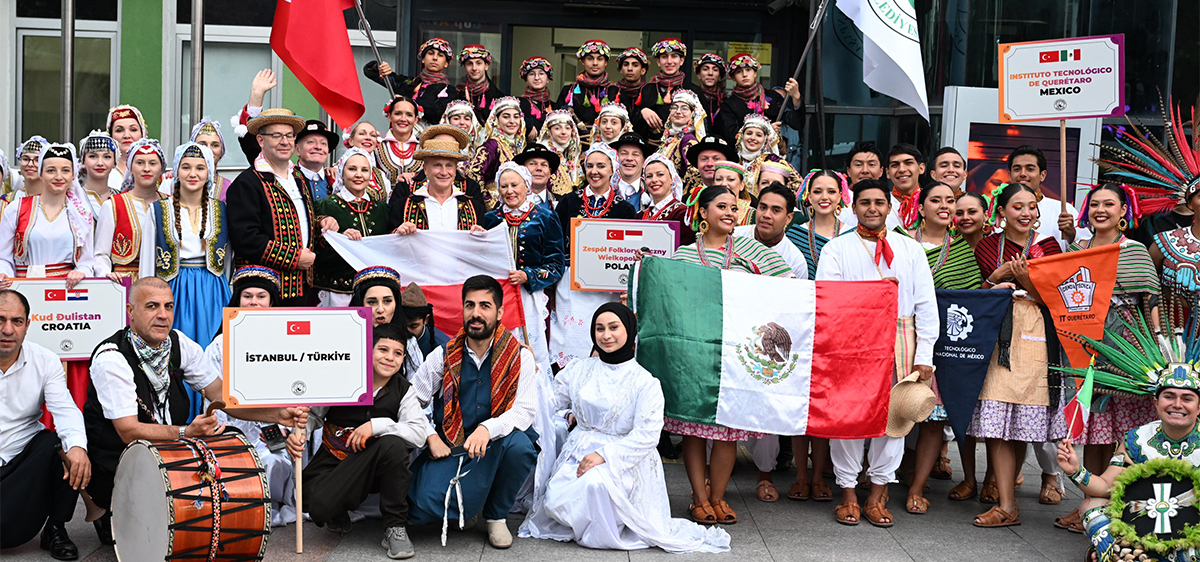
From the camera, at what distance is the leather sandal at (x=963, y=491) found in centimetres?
660

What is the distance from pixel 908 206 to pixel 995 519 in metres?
2.08

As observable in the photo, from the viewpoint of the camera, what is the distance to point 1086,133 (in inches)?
453

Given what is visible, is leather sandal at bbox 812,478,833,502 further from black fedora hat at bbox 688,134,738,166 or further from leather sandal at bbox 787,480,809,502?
black fedora hat at bbox 688,134,738,166

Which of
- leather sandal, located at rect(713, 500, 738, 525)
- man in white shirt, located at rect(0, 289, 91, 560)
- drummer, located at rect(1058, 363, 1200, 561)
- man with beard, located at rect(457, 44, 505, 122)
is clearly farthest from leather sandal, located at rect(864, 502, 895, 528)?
man with beard, located at rect(457, 44, 505, 122)

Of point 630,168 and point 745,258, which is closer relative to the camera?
point 745,258

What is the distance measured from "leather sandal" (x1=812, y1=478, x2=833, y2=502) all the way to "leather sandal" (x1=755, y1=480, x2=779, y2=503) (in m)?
0.21

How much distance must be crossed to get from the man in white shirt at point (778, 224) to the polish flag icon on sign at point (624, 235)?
2.22ft

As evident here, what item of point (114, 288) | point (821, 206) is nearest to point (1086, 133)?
point (821, 206)

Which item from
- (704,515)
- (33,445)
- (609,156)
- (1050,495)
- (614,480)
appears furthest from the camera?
(609,156)

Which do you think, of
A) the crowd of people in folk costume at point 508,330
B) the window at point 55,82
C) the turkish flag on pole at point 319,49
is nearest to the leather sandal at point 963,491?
the crowd of people in folk costume at point 508,330

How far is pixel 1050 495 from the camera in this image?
6.58 meters

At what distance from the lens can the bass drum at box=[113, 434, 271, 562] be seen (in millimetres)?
4504

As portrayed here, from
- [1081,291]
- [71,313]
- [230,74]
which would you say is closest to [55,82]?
[230,74]

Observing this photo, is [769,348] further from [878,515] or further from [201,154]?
[201,154]
